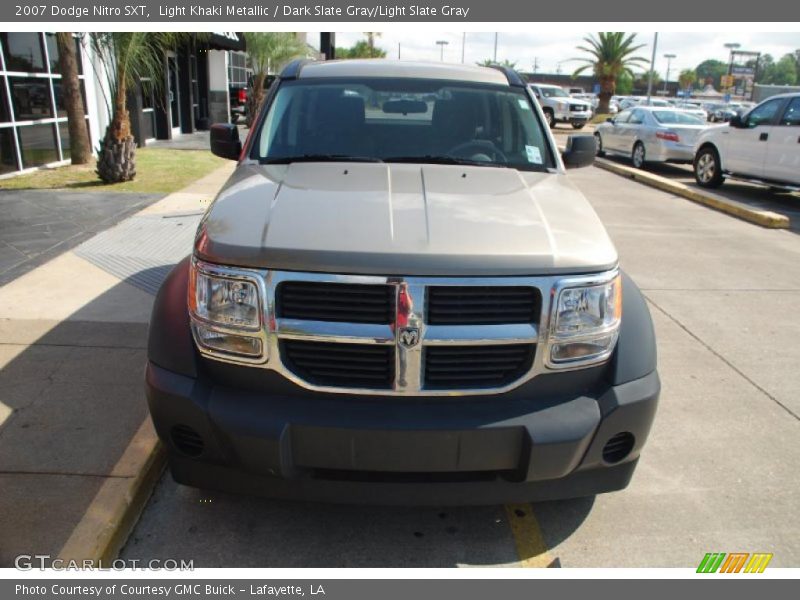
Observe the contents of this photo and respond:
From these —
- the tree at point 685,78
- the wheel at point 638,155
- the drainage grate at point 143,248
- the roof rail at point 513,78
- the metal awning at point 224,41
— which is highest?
the tree at point 685,78

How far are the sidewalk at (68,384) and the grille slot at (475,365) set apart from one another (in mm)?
1605

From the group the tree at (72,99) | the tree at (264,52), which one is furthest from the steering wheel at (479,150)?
the tree at (264,52)

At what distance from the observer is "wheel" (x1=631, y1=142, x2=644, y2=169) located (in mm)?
16217

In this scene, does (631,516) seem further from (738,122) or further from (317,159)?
(738,122)

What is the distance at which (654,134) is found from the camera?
15617mm

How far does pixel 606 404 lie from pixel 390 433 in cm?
85

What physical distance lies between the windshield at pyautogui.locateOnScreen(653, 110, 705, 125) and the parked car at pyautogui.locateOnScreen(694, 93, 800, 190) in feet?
9.04

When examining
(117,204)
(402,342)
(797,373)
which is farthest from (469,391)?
(117,204)

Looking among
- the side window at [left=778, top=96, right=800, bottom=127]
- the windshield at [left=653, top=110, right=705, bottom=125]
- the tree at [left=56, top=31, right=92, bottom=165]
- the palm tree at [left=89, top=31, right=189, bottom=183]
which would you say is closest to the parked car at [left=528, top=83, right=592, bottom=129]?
the windshield at [left=653, top=110, right=705, bottom=125]

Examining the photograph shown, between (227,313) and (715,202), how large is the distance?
35.3ft

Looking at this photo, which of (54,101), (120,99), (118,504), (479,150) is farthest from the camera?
(54,101)

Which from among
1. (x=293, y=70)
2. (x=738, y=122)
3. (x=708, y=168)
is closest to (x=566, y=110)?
(x=708, y=168)
